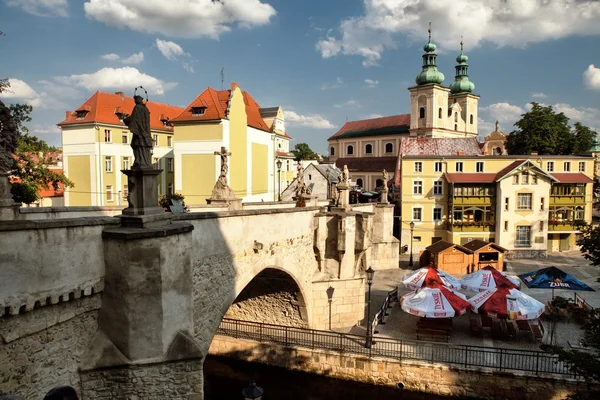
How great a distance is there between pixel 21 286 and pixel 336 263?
14.3m

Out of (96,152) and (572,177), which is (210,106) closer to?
(96,152)

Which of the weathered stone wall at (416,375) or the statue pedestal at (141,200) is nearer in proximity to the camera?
the statue pedestal at (141,200)

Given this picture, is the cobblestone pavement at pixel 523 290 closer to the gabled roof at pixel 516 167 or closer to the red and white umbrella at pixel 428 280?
the red and white umbrella at pixel 428 280

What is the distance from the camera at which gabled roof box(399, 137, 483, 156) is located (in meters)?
43.8

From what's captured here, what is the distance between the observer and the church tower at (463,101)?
3027 inches

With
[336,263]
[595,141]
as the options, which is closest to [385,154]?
[595,141]

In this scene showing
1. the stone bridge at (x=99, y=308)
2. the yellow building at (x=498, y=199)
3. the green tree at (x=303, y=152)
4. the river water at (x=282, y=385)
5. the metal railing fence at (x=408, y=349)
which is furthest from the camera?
the green tree at (x=303, y=152)

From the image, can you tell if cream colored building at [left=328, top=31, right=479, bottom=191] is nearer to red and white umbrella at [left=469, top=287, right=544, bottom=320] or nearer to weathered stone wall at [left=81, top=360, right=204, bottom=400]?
red and white umbrella at [left=469, top=287, right=544, bottom=320]

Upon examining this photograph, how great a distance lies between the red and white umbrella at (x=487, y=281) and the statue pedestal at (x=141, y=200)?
681 inches

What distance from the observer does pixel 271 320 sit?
20.0 metres

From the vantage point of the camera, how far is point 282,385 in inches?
690

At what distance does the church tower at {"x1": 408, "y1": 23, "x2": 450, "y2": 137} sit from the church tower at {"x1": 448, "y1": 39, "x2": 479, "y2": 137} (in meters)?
5.61

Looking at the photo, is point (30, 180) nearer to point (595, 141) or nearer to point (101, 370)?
point (101, 370)

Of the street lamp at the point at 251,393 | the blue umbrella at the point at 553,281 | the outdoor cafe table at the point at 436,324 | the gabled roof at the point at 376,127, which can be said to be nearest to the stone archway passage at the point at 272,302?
the outdoor cafe table at the point at 436,324
